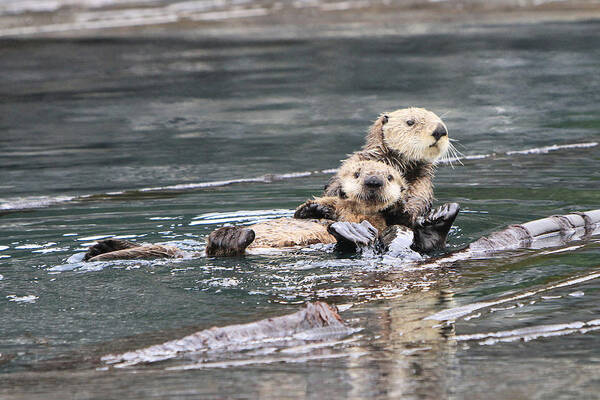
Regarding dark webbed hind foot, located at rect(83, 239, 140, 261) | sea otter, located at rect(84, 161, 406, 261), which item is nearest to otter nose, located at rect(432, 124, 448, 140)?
sea otter, located at rect(84, 161, 406, 261)

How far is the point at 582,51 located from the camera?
1484 centimetres

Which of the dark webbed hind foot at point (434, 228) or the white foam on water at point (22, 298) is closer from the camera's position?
the white foam on water at point (22, 298)

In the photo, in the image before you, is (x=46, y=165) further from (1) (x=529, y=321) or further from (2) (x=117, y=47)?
(2) (x=117, y=47)

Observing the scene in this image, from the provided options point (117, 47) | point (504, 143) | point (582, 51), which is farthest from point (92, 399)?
point (117, 47)

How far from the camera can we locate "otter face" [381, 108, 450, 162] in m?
5.97

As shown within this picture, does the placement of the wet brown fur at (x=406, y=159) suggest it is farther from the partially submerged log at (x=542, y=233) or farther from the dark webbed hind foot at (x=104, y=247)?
the dark webbed hind foot at (x=104, y=247)

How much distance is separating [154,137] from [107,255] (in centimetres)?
524

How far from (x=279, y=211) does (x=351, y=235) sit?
153 cm

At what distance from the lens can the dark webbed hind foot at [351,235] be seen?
16.3 feet

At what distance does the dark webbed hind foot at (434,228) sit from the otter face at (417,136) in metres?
0.84

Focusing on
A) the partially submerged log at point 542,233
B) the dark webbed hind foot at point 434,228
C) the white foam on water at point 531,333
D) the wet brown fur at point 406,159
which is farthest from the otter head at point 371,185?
the white foam on water at point 531,333

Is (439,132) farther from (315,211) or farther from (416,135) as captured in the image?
(315,211)

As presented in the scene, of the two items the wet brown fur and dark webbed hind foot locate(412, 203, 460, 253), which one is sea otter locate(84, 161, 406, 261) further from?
dark webbed hind foot locate(412, 203, 460, 253)

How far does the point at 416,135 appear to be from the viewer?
6.01 m
